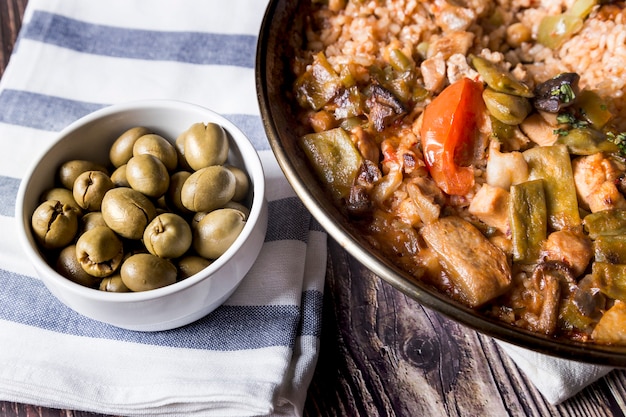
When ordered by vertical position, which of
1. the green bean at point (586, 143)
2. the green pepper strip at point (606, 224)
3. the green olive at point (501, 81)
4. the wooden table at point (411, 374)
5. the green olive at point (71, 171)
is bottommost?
the wooden table at point (411, 374)

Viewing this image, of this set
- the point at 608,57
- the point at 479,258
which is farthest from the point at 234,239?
the point at 608,57

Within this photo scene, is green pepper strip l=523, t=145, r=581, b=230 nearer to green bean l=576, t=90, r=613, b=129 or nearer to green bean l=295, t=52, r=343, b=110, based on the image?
green bean l=576, t=90, r=613, b=129

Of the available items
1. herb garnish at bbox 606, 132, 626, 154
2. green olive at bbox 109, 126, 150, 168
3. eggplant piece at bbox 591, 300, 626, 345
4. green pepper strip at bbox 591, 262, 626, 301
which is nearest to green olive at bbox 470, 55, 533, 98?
herb garnish at bbox 606, 132, 626, 154

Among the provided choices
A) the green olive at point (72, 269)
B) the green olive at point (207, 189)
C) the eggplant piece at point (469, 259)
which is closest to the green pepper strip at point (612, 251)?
the eggplant piece at point (469, 259)

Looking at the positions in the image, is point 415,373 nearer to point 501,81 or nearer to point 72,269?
point 501,81

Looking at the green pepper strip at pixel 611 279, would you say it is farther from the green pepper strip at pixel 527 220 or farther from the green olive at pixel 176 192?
the green olive at pixel 176 192

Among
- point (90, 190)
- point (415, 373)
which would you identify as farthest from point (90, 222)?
point (415, 373)

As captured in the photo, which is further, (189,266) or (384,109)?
(384,109)
